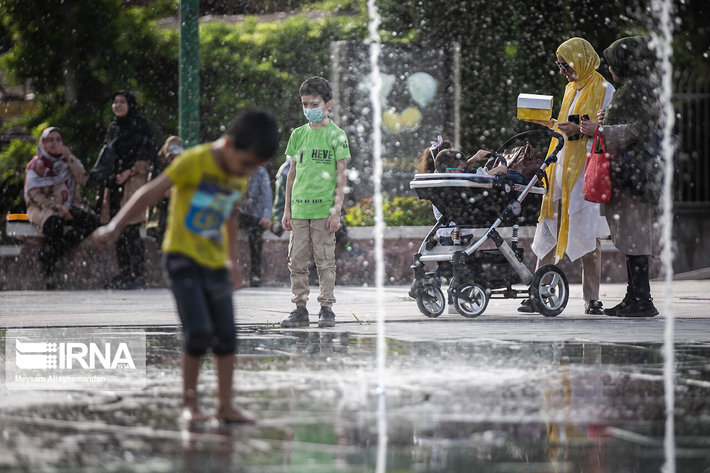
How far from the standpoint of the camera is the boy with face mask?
→ 30.5 ft

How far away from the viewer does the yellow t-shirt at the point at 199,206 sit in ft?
16.9

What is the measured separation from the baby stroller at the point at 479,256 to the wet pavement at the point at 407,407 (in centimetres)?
103

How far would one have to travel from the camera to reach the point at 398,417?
17.4ft

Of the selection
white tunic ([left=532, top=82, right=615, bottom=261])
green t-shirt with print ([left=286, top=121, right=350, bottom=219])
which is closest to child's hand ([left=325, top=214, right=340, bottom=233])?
green t-shirt with print ([left=286, top=121, right=350, bottom=219])

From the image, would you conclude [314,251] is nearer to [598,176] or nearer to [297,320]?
[297,320]

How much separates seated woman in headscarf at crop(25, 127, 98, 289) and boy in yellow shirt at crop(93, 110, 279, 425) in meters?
9.61

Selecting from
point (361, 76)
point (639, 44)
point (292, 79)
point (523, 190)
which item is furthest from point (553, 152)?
point (292, 79)

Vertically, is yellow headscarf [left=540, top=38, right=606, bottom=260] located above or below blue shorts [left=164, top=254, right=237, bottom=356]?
above

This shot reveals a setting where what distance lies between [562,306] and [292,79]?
49.4ft

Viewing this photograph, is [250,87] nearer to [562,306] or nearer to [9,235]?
[9,235]

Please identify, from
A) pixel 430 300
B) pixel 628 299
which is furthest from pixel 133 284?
pixel 628 299

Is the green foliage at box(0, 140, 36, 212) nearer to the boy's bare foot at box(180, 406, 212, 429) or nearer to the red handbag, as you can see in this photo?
the red handbag

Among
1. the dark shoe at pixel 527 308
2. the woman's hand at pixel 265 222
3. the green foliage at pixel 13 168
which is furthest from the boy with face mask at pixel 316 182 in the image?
the green foliage at pixel 13 168

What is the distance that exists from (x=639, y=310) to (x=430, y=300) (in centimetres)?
173
